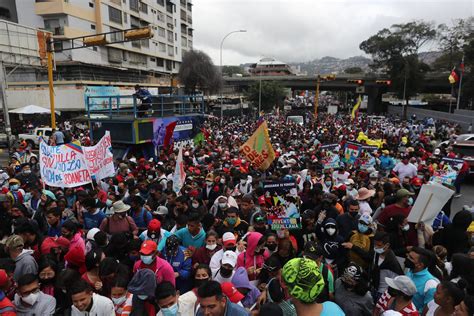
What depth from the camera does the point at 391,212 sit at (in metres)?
5.27

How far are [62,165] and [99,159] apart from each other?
978 millimetres

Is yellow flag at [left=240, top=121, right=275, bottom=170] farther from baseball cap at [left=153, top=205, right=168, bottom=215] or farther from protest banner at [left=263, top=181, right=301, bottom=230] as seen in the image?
baseball cap at [left=153, top=205, right=168, bottom=215]

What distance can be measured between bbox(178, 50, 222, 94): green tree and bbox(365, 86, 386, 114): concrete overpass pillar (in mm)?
35989

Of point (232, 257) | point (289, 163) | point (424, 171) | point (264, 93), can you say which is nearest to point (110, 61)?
point (264, 93)

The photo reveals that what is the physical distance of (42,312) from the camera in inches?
130

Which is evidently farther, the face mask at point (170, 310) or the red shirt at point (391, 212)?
the red shirt at point (391, 212)

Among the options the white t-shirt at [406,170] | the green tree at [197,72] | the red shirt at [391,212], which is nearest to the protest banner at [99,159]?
the red shirt at [391,212]

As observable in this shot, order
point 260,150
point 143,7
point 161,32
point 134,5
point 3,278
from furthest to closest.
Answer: point 161,32, point 143,7, point 134,5, point 260,150, point 3,278

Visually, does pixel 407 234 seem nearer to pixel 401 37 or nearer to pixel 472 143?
pixel 472 143

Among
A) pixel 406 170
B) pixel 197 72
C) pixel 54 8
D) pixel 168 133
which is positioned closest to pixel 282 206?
pixel 406 170

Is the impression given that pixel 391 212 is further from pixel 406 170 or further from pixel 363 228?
pixel 406 170

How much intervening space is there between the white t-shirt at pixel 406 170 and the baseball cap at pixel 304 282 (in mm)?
7323

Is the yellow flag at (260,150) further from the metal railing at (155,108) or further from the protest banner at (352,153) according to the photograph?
the metal railing at (155,108)

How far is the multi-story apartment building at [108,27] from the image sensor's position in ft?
112
